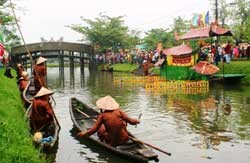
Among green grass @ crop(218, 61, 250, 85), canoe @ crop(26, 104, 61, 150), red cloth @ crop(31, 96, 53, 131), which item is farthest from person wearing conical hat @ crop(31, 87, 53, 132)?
green grass @ crop(218, 61, 250, 85)

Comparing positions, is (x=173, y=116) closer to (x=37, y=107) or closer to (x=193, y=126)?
(x=193, y=126)

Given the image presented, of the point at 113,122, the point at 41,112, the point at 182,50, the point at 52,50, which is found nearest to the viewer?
the point at 113,122

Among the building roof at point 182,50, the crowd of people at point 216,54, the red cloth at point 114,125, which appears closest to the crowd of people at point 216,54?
the crowd of people at point 216,54

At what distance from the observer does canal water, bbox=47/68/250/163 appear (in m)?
10.4

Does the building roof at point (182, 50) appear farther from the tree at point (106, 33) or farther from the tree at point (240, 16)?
the tree at point (106, 33)

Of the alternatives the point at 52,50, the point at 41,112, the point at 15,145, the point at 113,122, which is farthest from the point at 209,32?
the point at 52,50

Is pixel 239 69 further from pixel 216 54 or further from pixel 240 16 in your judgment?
pixel 240 16

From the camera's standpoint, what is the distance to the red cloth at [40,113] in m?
10.8

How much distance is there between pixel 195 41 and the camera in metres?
30.0

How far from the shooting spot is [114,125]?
9680mm

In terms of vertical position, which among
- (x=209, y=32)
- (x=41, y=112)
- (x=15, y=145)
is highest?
(x=209, y=32)

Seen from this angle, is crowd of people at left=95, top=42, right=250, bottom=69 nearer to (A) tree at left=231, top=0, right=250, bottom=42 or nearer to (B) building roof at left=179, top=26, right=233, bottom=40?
(B) building roof at left=179, top=26, right=233, bottom=40

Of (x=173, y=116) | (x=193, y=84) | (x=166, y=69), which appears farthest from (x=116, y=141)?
(x=166, y=69)

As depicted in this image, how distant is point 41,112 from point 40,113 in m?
0.04
